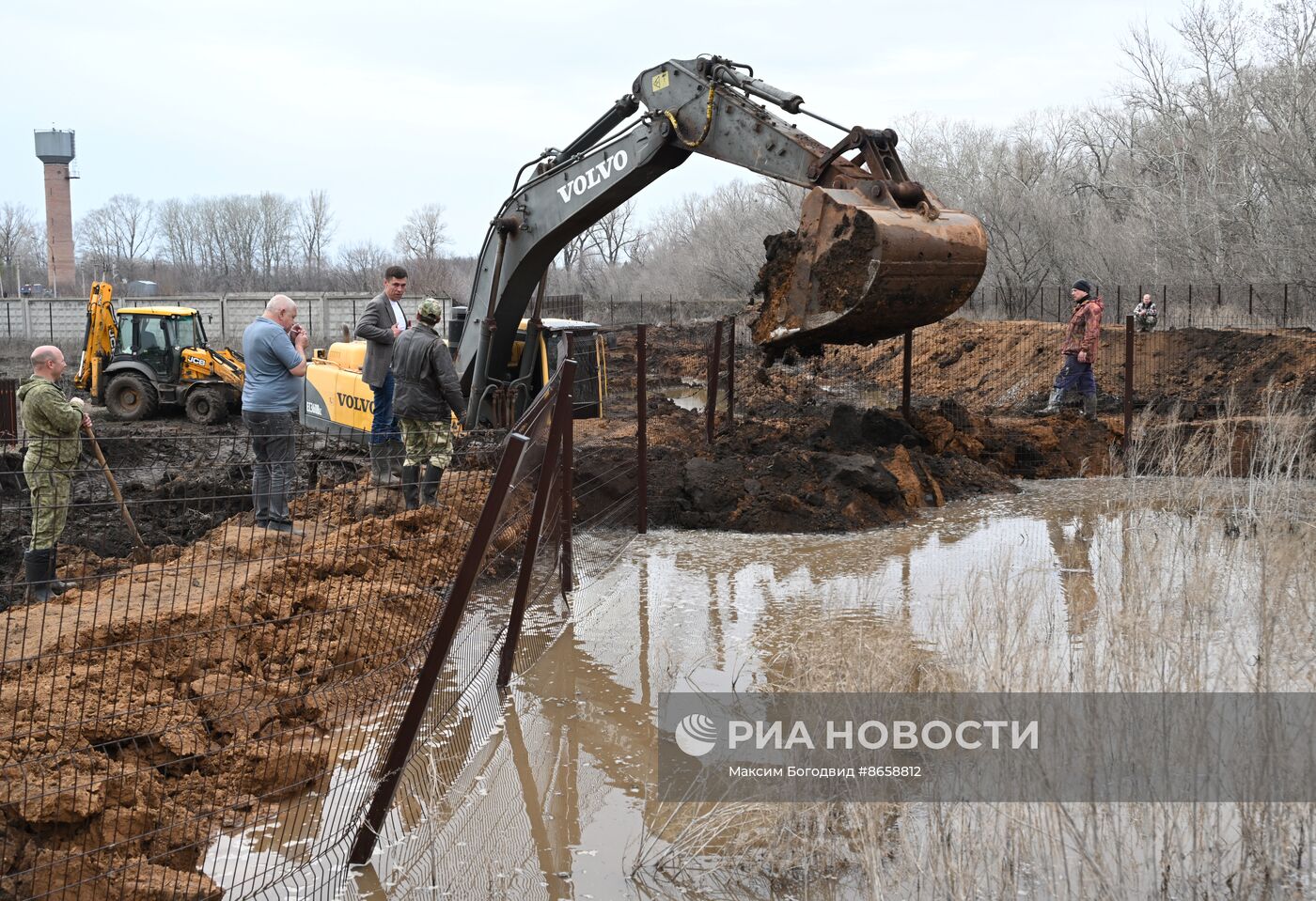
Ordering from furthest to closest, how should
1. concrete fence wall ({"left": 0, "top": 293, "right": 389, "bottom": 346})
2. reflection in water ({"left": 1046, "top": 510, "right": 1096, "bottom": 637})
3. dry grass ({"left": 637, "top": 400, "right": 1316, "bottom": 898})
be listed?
concrete fence wall ({"left": 0, "top": 293, "right": 389, "bottom": 346})
reflection in water ({"left": 1046, "top": 510, "right": 1096, "bottom": 637})
dry grass ({"left": 637, "top": 400, "right": 1316, "bottom": 898})

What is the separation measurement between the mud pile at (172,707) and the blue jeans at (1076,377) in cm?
1073

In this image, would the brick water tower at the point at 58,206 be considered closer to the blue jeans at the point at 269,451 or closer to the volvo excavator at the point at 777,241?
the volvo excavator at the point at 777,241

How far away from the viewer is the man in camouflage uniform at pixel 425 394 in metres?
9.09

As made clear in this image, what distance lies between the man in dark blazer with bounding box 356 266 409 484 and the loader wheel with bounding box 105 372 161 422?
11.6m

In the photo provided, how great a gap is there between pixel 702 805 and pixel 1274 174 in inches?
1135

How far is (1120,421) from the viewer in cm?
1477

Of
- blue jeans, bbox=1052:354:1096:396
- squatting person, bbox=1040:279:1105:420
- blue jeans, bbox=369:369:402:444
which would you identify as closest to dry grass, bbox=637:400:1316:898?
blue jeans, bbox=369:369:402:444

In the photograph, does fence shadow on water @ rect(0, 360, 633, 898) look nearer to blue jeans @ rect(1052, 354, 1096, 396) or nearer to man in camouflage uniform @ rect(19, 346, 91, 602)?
man in camouflage uniform @ rect(19, 346, 91, 602)

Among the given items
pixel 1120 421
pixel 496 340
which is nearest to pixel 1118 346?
pixel 1120 421

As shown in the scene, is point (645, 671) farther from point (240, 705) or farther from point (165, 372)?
point (165, 372)

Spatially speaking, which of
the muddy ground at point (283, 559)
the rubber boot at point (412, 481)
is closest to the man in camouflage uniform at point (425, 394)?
the rubber boot at point (412, 481)

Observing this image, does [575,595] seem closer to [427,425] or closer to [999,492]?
[427,425]

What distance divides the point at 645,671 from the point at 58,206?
272ft

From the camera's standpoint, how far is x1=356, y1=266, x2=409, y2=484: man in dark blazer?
9.92m
